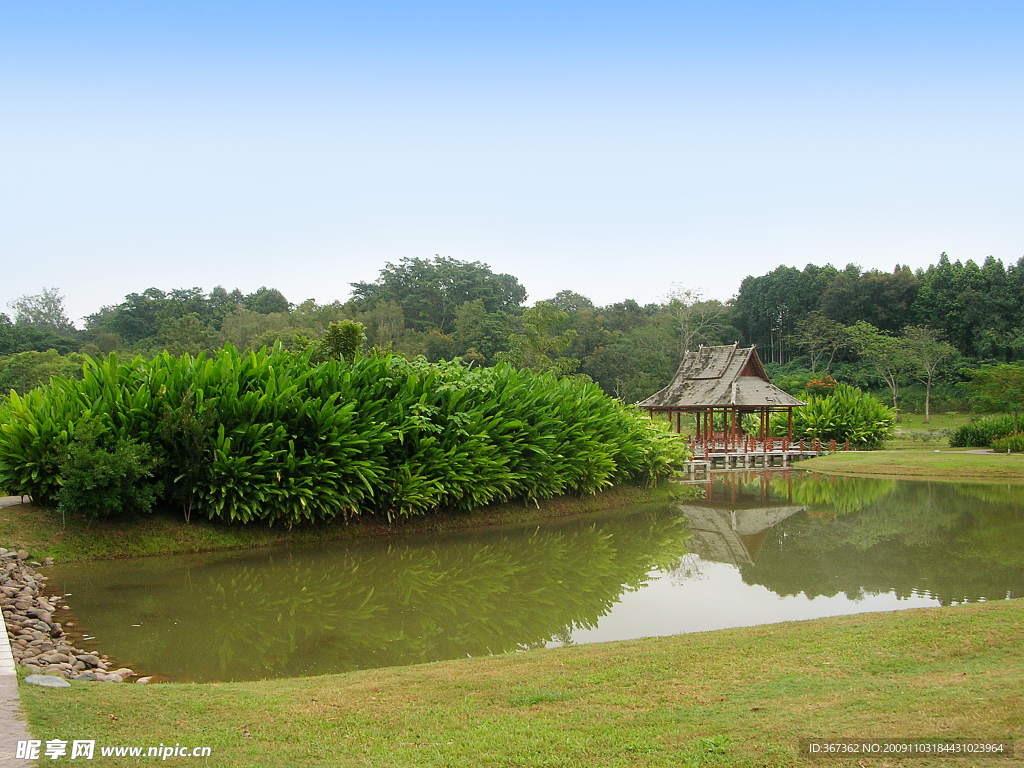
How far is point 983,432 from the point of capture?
2972 centimetres

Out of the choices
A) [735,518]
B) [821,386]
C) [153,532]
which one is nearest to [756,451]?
[821,386]

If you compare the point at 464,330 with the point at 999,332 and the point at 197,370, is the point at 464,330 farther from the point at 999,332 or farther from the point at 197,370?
the point at 197,370

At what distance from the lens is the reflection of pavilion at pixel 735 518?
12766 mm

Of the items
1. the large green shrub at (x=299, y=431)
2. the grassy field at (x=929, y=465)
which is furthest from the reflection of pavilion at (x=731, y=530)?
the grassy field at (x=929, y=465)

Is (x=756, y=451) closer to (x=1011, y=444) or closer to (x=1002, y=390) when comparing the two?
(x=1011, y=444)

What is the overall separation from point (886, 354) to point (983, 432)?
16279 mm

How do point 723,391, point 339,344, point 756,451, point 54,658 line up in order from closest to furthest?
point 54,658
point 339,344
point 723,391
point 756,451

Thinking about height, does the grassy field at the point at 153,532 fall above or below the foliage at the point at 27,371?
below

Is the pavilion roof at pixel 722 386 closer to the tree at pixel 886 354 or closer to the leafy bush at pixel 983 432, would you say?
the leafy bush at pixel 983 432

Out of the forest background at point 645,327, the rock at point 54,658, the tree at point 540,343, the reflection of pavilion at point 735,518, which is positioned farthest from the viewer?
the forest background at point 645,327

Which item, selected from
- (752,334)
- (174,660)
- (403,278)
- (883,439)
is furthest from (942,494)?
(403,278)

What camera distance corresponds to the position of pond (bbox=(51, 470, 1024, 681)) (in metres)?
7.38

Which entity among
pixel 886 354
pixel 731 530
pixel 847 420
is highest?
pixel 886 354

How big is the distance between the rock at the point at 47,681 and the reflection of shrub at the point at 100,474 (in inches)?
221
